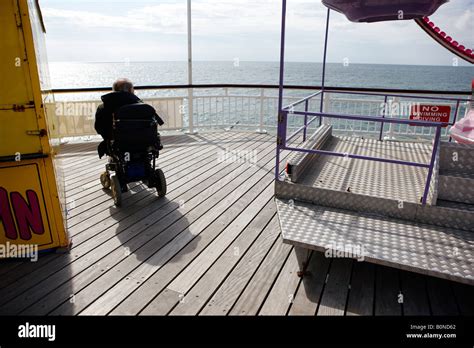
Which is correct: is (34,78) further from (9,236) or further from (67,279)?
(67,279)

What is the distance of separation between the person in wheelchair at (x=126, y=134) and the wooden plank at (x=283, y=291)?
2.11 metres

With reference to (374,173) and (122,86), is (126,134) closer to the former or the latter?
(122,86)

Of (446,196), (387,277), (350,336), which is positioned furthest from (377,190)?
(350,336)

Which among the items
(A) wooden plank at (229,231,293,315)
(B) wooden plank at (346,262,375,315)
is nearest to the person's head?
(A) wooden plank at (229,231,293,315)

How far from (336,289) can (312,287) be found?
188mm

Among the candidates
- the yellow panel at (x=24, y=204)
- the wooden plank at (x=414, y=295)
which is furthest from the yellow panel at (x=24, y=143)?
the wooden plank at (x=414, y=295)

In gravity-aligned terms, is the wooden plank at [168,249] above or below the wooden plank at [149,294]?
above

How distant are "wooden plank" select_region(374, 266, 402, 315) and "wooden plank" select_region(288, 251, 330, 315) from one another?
41 cm

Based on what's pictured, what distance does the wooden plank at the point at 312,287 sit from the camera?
236 cm

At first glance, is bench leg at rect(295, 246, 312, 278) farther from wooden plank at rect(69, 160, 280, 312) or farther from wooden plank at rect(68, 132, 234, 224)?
wooden plank at rect(68, 132, 234, 224)

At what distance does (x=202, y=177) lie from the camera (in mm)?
5062

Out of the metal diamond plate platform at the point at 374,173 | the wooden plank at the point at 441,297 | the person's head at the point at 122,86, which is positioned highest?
the person's head at the point at 122,86

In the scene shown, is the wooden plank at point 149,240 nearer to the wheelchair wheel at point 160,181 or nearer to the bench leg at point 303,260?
the wheelchair wheel at point 160,181

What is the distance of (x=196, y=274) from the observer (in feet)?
9.00
